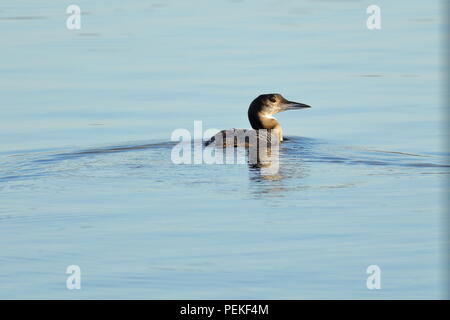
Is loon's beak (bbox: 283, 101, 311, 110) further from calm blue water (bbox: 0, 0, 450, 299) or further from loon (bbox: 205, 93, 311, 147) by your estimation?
calm blue water (bbox: 0, 0, 450, 299)

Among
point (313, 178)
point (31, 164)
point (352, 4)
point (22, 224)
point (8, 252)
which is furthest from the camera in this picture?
point (352, 4)

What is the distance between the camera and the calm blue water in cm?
788

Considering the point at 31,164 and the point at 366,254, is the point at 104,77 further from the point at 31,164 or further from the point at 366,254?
the point at 366,254

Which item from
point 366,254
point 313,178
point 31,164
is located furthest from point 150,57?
point 366,254

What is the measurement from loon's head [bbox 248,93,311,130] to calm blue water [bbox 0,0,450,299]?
1.26 ft

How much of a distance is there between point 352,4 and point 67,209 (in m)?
13.4

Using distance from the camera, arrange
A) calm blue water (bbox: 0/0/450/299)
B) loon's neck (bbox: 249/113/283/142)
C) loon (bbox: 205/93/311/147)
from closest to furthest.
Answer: calm blue water (bbox: 0/0/450/299) → loon's neck (bbox: 249/113/283/142) → loon (bbox: 205/93/311/147)

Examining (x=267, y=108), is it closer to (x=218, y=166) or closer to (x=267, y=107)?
(x=267, y=107)

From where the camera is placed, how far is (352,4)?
22.0 m

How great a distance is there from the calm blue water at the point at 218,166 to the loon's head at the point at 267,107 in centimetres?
38

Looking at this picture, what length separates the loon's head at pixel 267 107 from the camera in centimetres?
A: 1360

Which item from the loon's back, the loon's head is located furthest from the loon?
the loon's back

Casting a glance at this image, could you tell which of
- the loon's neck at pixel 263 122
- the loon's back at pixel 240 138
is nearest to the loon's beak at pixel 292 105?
the loon's neck at pixel 263 122

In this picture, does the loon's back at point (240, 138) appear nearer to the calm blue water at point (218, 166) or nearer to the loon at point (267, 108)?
the calm blue water at point (218, 166)
